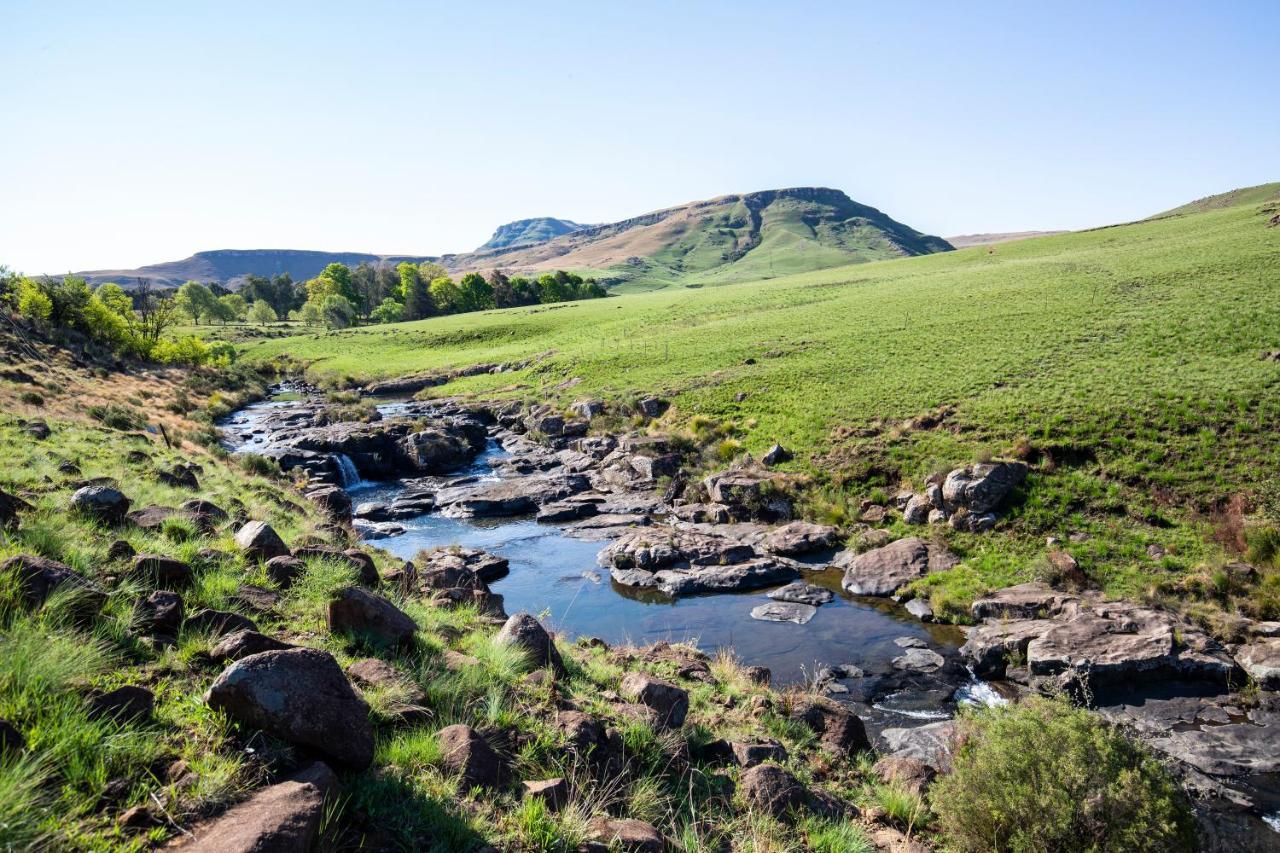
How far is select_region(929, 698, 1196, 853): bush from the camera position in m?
7.78

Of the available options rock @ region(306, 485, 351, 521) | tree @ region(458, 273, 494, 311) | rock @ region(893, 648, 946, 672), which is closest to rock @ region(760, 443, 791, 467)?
rock @ region(893, 648, 946, 672)

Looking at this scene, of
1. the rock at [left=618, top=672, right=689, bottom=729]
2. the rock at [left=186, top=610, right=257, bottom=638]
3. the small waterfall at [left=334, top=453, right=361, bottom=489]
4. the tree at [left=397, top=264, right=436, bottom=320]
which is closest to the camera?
the rock at [left=186, top=610, right=257, bottom=638]

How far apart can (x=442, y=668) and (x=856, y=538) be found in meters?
18.4

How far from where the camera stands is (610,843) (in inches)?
233

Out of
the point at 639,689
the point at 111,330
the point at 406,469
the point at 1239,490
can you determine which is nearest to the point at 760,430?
the point at 1239,490

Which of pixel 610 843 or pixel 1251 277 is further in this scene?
pixel 1251 277

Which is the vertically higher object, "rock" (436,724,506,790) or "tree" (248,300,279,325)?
"tree" (248,300,279,325)

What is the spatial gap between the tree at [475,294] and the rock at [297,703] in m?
125

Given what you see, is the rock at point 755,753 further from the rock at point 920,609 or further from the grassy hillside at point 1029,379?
the grassy hillside at point 1029,379

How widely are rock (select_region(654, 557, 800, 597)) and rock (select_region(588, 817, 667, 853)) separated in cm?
1545

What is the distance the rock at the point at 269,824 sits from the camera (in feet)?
13.6

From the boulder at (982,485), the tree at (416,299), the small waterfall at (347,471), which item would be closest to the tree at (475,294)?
the tree at (416,299)

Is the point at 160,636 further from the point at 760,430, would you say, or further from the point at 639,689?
the point at 760,430

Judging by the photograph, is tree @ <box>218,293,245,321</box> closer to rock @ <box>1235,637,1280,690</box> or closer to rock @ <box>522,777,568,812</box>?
rock @ <box>522,777,568,812</box>
